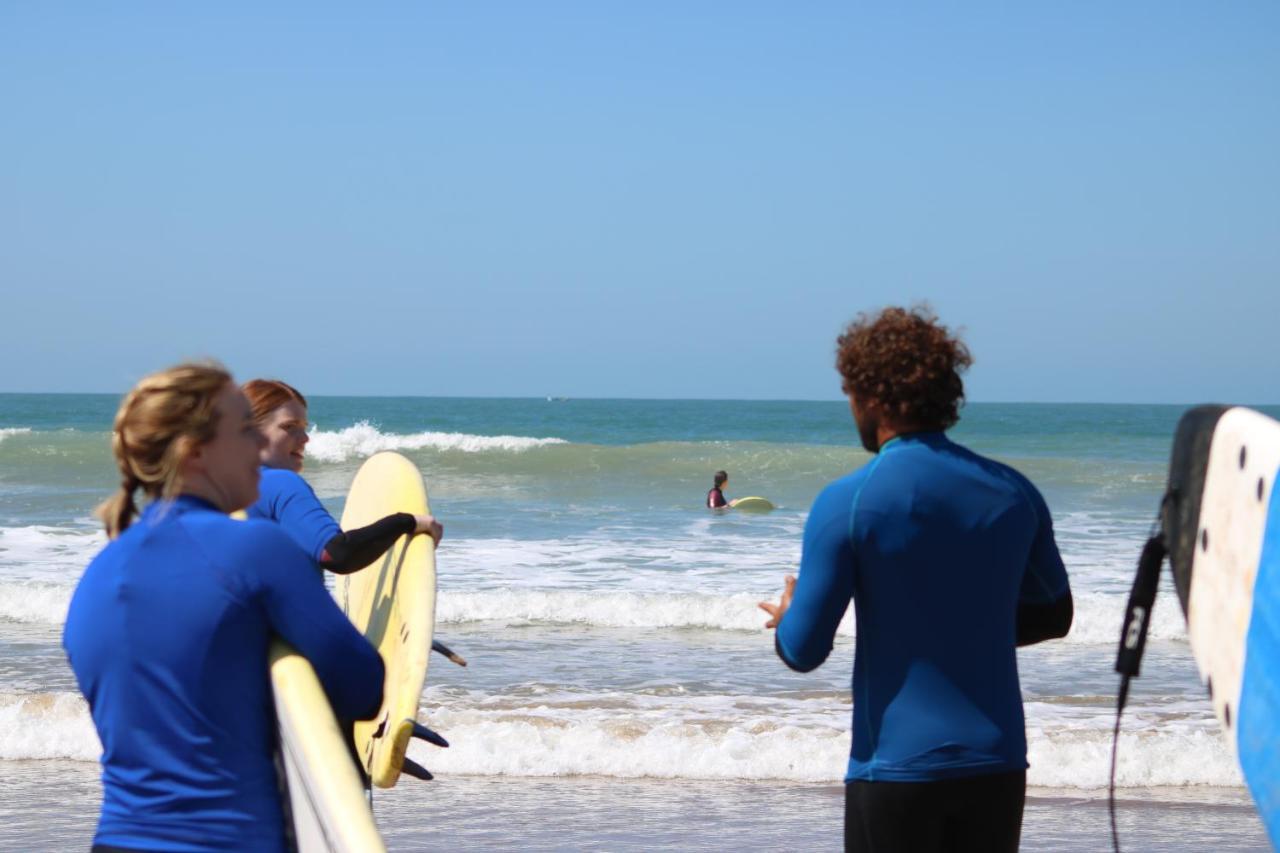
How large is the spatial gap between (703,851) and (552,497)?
1685 cm

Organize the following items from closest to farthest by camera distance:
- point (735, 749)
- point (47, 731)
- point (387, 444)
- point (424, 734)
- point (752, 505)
Result: point (424, 734) < point (735, 749) < point (47, 731) < point (752, 505) < point (387, 444)

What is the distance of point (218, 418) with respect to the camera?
5.86 ft

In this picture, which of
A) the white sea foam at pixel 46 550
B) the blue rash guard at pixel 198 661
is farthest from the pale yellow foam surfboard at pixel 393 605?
the white sea foam at pixel 46 550

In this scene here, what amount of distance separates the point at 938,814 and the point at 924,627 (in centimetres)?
31

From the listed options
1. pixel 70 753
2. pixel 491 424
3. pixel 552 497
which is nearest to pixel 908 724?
pixel 70 753

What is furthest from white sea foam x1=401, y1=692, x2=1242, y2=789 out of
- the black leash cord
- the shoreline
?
the black leash cord

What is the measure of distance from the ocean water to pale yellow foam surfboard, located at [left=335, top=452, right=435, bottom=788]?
170 cm

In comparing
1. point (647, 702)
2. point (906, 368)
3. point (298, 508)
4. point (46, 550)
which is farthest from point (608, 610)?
point (906, 368)

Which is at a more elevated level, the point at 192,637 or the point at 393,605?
the point at 192,637

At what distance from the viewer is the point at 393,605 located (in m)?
3.13

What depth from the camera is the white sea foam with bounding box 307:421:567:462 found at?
2961 cm

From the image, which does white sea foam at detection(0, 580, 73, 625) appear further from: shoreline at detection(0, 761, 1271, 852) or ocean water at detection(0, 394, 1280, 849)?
shoreline at detection(0, 761, 1271, 852)

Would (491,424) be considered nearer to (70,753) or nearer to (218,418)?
(70,753)

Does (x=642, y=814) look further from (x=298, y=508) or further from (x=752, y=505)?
(x=752, y=505)
